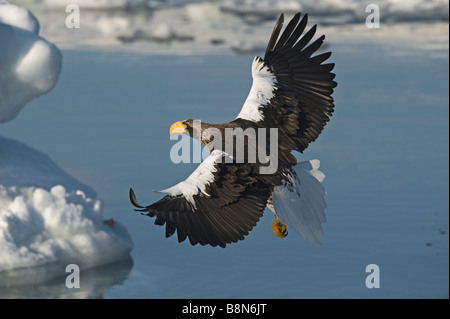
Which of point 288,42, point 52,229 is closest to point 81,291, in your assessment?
point 52,229

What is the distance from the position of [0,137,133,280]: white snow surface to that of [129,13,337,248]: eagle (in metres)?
24.6

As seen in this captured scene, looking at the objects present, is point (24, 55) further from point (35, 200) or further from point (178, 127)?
point (178, 127)

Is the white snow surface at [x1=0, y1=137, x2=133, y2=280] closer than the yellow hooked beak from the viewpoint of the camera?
No

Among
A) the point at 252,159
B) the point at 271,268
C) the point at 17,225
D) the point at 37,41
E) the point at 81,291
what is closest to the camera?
the point at 252,159

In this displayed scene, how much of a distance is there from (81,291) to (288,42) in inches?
1627

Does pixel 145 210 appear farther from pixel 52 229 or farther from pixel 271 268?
pixel 271 268

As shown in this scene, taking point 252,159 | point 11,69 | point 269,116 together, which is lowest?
point 252,159

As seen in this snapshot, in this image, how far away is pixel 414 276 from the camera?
6088cm

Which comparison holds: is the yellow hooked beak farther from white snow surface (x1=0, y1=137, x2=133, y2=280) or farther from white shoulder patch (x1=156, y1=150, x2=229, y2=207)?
white snow surface (x1=0, y1=137, x2=133, y2=280)

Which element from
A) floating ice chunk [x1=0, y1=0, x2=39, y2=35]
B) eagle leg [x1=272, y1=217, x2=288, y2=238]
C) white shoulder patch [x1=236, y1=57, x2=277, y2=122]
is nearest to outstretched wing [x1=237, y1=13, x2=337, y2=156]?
white shoulder patch [x1=236, y1=57, x2=277, y2=122]

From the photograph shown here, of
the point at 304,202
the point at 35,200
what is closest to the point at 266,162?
the point at 304,202

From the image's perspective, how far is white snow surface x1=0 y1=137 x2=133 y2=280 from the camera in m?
30.1

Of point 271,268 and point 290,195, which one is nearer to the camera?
point 290,195

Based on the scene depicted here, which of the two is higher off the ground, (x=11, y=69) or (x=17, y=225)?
(x=11, y=69)
